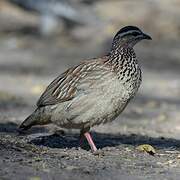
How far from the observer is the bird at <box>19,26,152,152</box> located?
29.1 feet

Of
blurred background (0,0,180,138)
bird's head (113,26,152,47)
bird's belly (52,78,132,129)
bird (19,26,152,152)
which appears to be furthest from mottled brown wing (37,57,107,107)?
blurred background (0,0,180,138)

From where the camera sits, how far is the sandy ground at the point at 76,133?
7781 mm

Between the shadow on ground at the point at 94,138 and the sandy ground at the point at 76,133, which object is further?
the shadow on ground at the point at 94,138

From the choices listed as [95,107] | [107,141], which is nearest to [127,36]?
[95,107]

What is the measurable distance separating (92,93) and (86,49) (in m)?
12.1

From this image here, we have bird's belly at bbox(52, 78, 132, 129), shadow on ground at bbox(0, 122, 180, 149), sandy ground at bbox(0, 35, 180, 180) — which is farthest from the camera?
shadow on ground at bbox(0, 122, 180, 149)

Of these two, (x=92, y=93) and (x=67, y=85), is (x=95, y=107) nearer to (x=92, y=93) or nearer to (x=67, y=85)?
(x=92, y=93)

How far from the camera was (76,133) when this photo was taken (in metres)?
11.4

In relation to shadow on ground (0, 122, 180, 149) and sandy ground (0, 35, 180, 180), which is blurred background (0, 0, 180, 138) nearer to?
sandy ground (0, 35, 180, 180)

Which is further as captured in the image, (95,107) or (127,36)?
(127,36)

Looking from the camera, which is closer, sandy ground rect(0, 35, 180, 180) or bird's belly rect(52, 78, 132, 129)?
sandy ground rect(0, 35, 180, 180)

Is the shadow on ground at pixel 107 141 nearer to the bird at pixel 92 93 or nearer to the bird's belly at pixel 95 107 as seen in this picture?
the bird at pixel 92 93

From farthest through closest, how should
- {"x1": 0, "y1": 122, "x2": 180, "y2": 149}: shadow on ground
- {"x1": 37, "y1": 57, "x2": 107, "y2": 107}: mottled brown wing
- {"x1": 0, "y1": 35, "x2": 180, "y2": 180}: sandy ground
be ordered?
1. {"x1": 0, "y1": 122, "x2": 180, "y2": 149}: shadow on ground
2. {"x1": 37, "y1": 57, "x2": 107, "y2": 107}: mottled brown wing
3. {"x1": 0, "y1": 35, "x2": 180, "y2": 180}: sandy ground

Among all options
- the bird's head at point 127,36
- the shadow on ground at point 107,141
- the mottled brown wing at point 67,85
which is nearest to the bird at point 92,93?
the mottled brown wing at point 67,85
